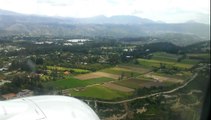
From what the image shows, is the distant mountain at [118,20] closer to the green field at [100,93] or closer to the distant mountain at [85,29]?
the distant mountain at [85,29]

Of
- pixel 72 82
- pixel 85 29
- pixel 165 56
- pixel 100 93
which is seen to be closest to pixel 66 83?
pixel 72 82

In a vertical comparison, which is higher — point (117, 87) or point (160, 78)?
point (160, 78)

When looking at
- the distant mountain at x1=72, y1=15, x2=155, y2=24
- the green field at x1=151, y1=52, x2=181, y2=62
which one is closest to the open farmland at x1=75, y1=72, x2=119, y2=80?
the green field at x1=151, y1=52, x2=181, y2=62

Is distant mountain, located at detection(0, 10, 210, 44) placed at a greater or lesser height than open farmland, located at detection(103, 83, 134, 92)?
greater

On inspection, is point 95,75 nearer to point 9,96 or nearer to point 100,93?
point 100,93

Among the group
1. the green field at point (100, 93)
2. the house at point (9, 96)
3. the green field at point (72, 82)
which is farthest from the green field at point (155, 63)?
the house at point (9, 96)

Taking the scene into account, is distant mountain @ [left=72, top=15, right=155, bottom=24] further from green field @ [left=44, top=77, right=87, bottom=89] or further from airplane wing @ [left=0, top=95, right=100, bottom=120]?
airplane wing @ [left=0, top=95, right=100, bottom=120]
